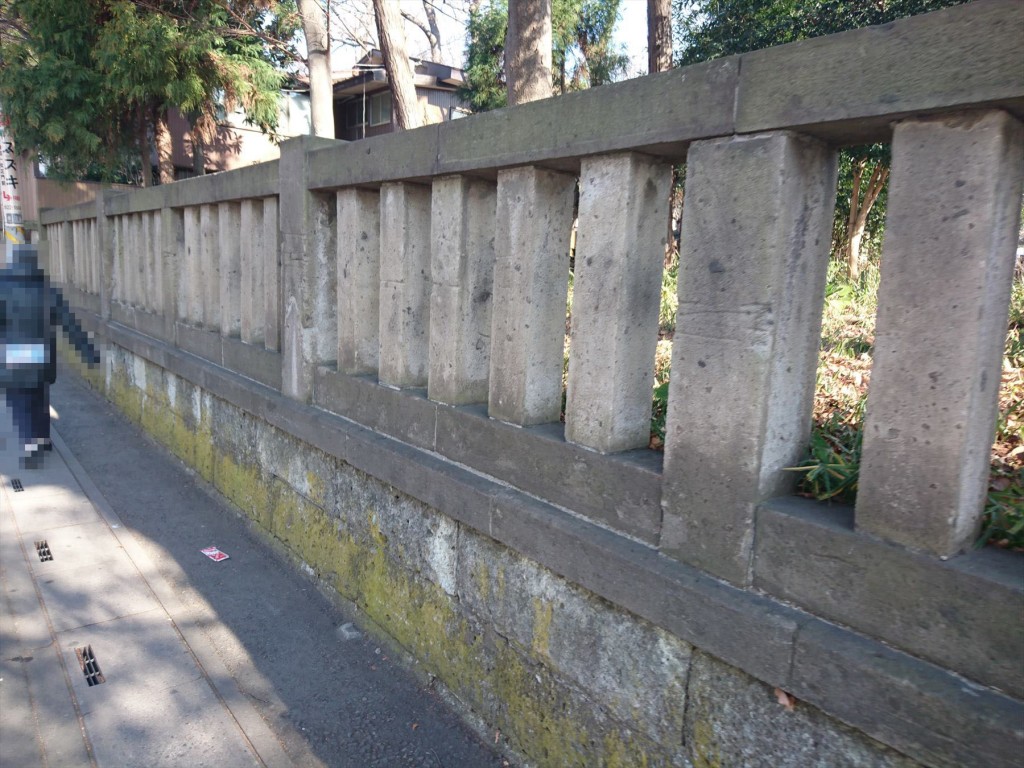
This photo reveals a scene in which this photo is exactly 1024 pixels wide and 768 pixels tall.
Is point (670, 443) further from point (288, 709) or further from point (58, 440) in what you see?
point (58, 440)

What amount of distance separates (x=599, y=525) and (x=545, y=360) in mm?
725

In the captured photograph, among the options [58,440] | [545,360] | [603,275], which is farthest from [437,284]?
[58,440]

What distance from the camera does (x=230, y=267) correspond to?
579cm

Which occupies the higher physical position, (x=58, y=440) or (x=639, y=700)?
(x=639, y=700)

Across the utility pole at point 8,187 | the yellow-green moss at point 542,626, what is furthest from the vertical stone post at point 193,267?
the utility pole at point 8,187

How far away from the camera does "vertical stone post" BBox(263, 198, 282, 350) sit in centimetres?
506

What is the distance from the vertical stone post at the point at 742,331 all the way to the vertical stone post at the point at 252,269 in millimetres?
3748

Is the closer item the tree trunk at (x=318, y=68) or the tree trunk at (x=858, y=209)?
the tree trunk at (x=858, y=209)

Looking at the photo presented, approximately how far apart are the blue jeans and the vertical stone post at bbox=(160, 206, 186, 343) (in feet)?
4.00

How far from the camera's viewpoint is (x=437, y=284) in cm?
350

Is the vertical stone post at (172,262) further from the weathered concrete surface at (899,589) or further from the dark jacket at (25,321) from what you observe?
the weathered concrete surface at (899,589)

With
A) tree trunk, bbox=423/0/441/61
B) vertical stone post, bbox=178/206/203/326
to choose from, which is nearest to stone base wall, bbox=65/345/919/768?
vertical stone post, bbox=178/206/203/326

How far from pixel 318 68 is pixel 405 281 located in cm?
921

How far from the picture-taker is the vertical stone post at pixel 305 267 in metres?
4.55
